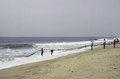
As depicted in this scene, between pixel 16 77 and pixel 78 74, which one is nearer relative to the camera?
pixel 78 74

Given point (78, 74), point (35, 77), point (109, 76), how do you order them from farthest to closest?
point (35, 77)
point (78, 74)
point (109, 76)

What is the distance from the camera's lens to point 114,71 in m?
12.0

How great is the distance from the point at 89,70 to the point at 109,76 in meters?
1.62

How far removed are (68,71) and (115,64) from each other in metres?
3.09

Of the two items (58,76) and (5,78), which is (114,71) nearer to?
(58,76)

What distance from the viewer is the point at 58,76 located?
12156mm

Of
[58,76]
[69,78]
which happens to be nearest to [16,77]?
[58,76]

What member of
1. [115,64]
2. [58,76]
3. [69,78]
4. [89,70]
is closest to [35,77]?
[58,76]

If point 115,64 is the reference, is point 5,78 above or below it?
below

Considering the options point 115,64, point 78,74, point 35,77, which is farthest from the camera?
point 115,64

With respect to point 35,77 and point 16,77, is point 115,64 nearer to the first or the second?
point 35,77

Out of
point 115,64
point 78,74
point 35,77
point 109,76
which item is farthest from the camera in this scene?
point 115,64

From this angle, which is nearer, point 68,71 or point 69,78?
point 69,78

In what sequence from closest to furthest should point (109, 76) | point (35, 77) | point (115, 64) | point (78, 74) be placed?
point (109, 76) → point (78, 74) → point (35, 77) → point (115, 64)
